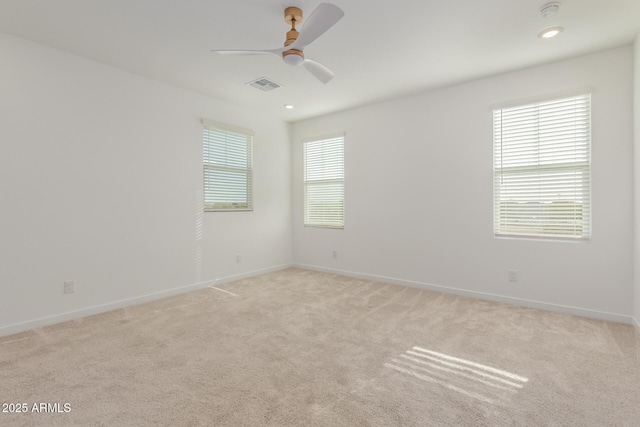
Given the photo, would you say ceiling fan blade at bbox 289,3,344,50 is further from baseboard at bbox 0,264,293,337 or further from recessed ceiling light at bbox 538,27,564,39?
baseboard at bbox 0,264,293,337

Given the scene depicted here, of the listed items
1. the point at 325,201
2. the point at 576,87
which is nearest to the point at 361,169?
the point at 325,201

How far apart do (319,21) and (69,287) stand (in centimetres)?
342

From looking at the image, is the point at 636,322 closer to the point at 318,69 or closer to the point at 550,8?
the point at 550,8

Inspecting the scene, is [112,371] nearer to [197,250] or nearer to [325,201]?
[197,250]

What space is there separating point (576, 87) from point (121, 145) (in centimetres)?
491

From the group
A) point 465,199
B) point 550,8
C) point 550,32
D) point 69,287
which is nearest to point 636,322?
point 465,199

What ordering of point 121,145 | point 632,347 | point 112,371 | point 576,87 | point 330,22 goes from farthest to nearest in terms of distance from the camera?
point 121,145 < point 576,87 < point 632,347 < point 112,371 < point 330,22

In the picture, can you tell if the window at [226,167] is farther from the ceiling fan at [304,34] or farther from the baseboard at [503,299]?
the ceiling fan at [304,34]

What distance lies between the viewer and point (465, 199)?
12.7 ft

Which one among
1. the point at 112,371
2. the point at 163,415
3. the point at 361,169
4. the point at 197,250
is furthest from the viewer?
the point at 361,169

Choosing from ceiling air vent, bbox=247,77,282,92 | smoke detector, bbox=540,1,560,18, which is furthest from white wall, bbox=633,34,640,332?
ceiling air vent, bbox=247,77,282,92

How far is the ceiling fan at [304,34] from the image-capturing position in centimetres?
192

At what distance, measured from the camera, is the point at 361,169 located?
15.8ft

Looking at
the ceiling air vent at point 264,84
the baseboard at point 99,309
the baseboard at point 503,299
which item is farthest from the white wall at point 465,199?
the baseboard at point 99,309
